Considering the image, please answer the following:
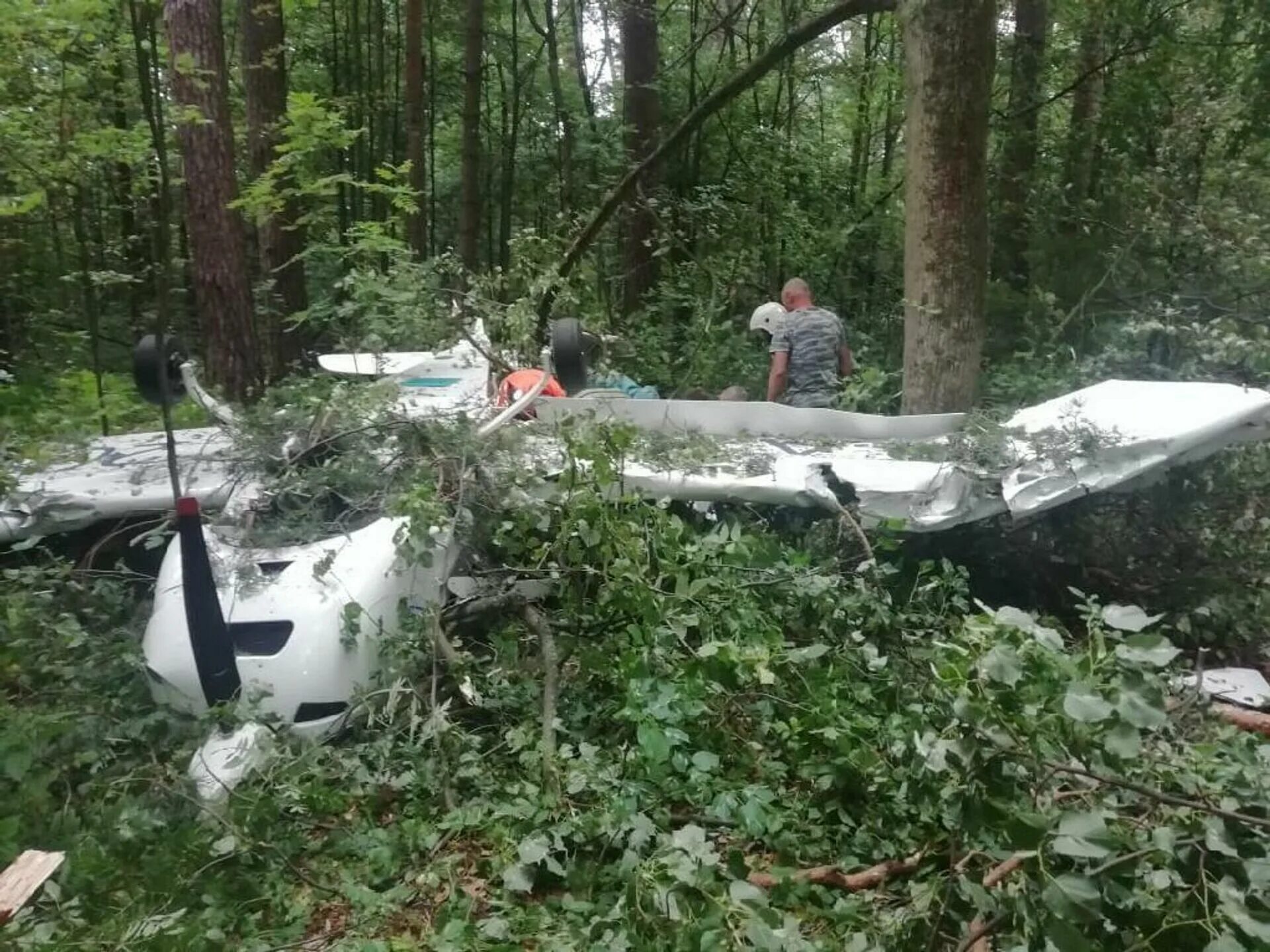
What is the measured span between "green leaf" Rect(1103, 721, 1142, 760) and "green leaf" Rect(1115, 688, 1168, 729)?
0.03m

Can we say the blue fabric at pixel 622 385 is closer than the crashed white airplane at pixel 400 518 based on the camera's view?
No

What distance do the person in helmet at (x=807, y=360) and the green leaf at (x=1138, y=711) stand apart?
5.23m

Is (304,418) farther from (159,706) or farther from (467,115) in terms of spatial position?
(467,115)

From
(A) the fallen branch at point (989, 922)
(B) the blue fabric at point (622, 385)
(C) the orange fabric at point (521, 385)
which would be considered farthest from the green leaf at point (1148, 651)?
(B) the blue fabric at point (622, 385)

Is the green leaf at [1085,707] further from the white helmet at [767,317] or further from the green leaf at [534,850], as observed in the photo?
the white helmet at [767,317]

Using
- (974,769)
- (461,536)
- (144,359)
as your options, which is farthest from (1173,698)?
(144,359)

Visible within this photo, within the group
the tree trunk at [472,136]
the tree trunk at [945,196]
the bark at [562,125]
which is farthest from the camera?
the bark at [562,125]

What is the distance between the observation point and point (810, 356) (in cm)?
752

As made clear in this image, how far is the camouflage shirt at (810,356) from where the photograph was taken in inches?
294

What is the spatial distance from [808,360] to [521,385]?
2309 millimetres

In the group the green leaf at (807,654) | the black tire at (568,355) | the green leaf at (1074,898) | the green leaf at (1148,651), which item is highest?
the black tire at (568,355)

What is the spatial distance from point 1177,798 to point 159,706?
3.53 metres

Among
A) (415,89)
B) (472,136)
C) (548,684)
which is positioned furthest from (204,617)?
(472,136)

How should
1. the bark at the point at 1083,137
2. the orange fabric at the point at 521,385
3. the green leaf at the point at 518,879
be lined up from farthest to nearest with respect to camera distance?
the bark at the point at 1083,137 < the orange fabric at the point at 521,385 < the green leaf at the point at 518,879
